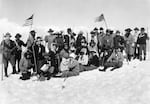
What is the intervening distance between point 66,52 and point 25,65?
7.44 feet

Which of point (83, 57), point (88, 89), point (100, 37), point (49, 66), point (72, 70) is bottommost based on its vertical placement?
point (88, 89)

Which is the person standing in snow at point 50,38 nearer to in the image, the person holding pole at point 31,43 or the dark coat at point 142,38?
the person holding pole at point 31,43

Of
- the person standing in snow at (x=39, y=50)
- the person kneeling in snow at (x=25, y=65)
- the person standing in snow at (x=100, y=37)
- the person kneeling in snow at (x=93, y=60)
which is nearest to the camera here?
the person kneeling in snow at (x=25, y=65)

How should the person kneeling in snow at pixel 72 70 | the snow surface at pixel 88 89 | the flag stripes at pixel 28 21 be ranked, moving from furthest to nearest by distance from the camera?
the flag stripes at pixel 28 21 < the person kneeling in snow at pixel 72 70 < the snow surface at pixel 88 89

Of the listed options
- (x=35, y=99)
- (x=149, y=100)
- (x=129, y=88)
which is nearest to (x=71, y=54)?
(x=35, y=99)

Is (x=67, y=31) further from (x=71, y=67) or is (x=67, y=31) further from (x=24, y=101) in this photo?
(x=24, y=101)

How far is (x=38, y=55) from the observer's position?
17.6 metres

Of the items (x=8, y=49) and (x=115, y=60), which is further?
(x=8, y=49)

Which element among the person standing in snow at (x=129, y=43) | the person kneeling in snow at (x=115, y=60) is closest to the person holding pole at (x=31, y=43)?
the person kneeling in snow at (x=115, y=60)

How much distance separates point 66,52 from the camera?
57.1 feet

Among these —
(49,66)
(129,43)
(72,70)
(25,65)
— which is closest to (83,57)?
(72,70)

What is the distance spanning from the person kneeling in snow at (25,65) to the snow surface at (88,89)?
2.51 ft

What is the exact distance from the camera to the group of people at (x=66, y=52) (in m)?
16.8

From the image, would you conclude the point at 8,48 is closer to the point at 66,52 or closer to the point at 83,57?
the point at 66,52
